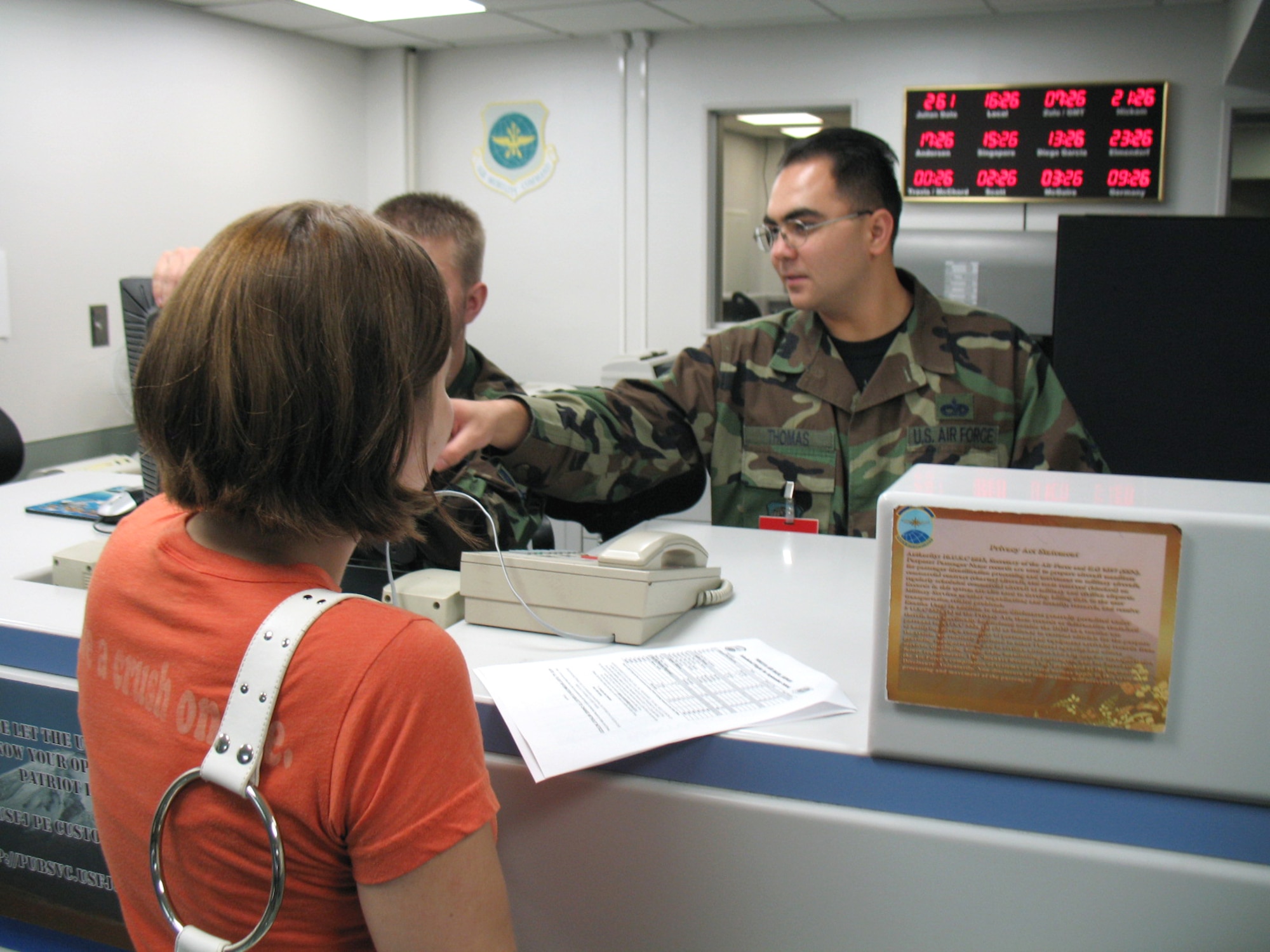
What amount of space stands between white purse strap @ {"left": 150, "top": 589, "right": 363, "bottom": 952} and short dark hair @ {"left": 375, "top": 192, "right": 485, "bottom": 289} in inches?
58.5

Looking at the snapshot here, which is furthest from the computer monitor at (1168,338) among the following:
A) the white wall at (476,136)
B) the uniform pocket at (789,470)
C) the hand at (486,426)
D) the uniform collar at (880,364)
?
the white wall at (476,136)

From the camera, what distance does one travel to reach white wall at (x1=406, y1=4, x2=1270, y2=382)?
12.3ft

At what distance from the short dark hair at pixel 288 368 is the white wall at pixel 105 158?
8.87 ft

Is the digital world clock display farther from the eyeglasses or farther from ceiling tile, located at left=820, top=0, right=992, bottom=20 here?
the eyeglasses

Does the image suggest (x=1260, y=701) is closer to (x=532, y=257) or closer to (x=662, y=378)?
(x=662, y=378)

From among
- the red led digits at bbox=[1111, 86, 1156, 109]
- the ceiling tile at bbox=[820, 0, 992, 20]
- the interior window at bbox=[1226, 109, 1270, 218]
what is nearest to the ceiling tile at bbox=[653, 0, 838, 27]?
the ceiling tile at bbox=[820, 0, 992, 20]

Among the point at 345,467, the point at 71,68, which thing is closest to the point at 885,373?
the point at 345,467

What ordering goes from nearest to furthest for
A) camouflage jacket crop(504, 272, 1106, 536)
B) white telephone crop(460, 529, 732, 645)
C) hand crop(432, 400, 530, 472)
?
white telephone crop(460, 529, 732, 645), hand crop(432, 400, 530, 472), camouflage jacket crop(504, 272, 1106, 536)

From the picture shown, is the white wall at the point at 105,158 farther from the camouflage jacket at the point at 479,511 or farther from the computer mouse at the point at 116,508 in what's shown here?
the camouflage jacket at the point at 479,511

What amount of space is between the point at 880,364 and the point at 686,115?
2.84 metres

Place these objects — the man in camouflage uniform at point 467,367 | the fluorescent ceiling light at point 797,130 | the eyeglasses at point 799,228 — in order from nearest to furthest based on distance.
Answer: the man in camouflage uniform at point 467,367 < the eyeglasses at point 799,228 < the fluorescent ceiling light at point 797,130

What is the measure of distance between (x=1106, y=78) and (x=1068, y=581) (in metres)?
3.74

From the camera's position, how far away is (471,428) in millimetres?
1507

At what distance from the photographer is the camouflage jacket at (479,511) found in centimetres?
151
